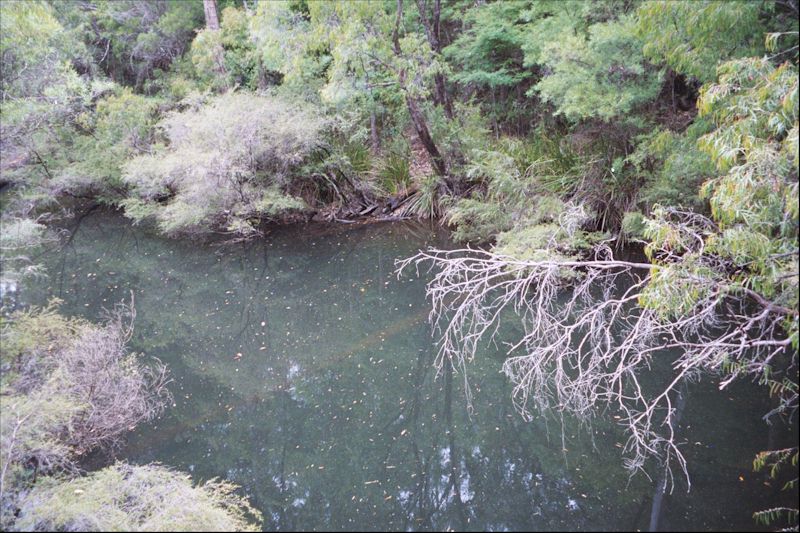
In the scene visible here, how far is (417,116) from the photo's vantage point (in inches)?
424

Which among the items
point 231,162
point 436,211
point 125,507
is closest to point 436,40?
point 436,211

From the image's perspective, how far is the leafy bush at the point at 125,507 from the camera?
13.0ft

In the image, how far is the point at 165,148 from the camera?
13.1 metres

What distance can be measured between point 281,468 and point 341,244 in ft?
22.2

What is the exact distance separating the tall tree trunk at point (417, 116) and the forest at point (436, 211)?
59 mm

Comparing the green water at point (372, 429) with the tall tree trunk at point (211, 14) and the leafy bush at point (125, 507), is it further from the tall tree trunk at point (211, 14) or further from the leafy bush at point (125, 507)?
the tall tree trunk at point (211, 14)

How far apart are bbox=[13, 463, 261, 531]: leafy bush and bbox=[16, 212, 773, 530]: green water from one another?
0.93 meters

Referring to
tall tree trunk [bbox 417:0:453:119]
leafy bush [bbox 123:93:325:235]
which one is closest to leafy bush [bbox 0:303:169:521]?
leafy bush [bbox 123:93:325:235]

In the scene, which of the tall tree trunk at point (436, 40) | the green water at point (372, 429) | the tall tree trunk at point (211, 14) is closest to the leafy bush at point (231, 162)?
the green water at point (372, 429)

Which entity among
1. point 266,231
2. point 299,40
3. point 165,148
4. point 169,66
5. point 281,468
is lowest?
point 266,231

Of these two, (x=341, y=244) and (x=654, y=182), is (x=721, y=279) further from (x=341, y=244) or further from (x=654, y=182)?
(x=341, y=244)

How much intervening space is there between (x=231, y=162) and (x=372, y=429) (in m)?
6.89

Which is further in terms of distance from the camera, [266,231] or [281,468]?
[266,231]

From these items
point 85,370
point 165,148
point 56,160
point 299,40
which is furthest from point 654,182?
point 56,160
